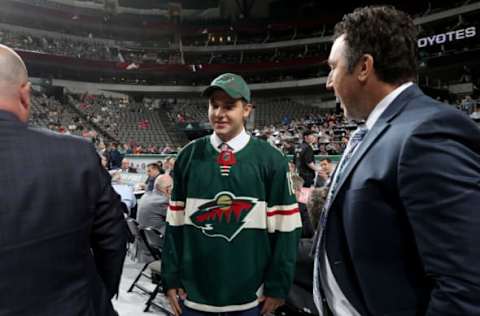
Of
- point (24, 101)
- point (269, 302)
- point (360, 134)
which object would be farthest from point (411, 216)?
point (24, 101)

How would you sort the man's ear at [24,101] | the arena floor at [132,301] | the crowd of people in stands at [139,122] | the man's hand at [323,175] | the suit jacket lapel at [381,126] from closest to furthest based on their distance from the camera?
the suit jacket lapel at [381,126] < the man's ear at [24,101] < the arena floor at [132,301] < the man's hand at [323,175] < the crowd of people in stands at [139,122]

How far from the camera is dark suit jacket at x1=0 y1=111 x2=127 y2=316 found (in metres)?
1.08

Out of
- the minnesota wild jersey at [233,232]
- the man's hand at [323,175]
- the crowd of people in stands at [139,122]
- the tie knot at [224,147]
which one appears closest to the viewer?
the minnesota wild jersey at [233,232]

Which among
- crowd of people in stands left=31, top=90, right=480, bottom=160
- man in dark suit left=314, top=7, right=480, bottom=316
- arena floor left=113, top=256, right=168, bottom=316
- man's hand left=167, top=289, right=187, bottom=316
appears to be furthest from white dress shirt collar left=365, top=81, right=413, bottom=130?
crowd of people in stands left=31, top=90, right=480, bottom=160

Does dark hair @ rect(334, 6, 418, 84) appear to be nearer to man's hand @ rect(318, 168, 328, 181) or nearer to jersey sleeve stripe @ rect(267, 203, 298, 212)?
jersey sleeve stripe @ rect(267, 203, 298, 212)

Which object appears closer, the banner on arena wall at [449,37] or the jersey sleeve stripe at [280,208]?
the jersey sleeve stripe at [280,208]

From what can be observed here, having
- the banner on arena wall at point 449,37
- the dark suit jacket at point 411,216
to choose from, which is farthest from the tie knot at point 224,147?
the banner on arena wall at point 449,37

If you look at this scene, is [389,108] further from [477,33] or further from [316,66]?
[316,66]

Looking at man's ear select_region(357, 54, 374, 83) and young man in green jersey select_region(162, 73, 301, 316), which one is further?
young man in green jersey select_region(162, 73, 301, 316)

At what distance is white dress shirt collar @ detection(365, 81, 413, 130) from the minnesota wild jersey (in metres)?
0.73

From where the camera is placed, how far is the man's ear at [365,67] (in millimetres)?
1117

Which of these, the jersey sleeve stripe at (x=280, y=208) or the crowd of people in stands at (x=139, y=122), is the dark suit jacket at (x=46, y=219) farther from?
the crowd of people in stands at (x=139, y=122)

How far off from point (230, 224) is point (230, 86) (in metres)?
0.65

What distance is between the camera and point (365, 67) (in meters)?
1.13
